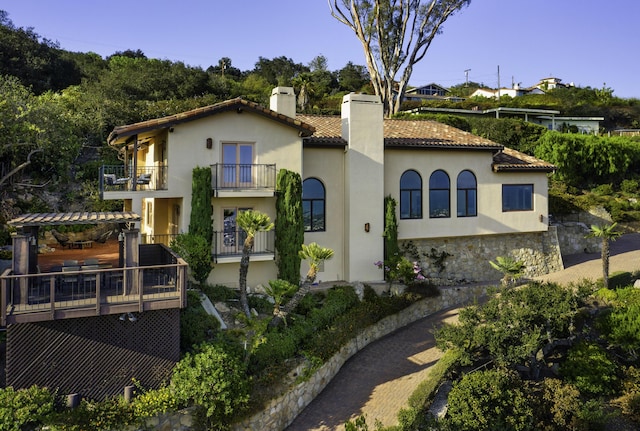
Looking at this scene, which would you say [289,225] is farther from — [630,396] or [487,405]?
[630,396]

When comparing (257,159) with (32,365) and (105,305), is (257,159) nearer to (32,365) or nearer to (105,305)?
(105,305)

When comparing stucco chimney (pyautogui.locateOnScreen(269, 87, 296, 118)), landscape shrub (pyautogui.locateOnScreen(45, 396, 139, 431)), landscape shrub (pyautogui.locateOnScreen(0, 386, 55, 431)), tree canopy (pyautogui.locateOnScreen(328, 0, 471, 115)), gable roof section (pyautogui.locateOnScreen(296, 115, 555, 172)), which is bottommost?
landscape shrub (pyautogui.locateOnScreen(45, 396, 139, 431))

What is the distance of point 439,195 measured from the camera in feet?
71.8

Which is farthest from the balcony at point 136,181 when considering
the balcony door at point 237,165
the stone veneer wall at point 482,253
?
the stone veneer wall at point 482,253

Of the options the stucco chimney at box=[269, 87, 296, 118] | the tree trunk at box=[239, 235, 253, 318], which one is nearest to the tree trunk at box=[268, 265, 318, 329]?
the tree trunk at box=[239, 235, 253, 318]

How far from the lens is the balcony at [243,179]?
17.1 m

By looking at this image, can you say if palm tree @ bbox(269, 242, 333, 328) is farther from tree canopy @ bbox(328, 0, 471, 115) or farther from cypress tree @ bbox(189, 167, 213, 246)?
tree canopy @ bbox(328, 0, 471, 115)

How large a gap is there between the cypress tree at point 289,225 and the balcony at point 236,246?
461mm

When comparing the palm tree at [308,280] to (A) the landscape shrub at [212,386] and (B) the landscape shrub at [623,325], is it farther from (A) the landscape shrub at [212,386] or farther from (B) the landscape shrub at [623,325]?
(B) the landscape shrub at [623,325]

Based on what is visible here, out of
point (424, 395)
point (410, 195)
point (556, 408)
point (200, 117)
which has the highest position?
point (200, 117)

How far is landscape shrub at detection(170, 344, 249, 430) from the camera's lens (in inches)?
433

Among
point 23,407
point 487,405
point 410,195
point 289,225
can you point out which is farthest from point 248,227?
point 410,195

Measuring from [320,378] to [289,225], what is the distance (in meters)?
6.08

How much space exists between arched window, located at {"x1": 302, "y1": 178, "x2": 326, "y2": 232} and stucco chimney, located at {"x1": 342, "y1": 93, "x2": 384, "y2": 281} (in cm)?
110
